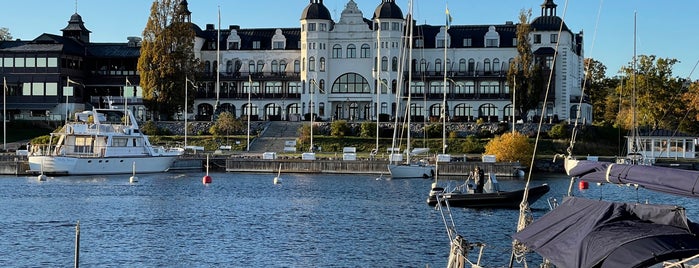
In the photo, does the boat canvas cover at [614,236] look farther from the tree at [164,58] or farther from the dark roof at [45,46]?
the dark roof at [45,46]

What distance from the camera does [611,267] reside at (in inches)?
679

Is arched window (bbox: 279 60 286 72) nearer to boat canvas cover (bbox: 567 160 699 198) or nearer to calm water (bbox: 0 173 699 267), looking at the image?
calm water (bbox: 0 173 699 267)

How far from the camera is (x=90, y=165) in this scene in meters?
80.0

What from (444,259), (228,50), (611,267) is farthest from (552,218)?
(228,50)

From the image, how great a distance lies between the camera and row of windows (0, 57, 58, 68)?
11950 cm

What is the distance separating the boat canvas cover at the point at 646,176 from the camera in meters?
17.6

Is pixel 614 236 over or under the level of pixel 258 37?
under

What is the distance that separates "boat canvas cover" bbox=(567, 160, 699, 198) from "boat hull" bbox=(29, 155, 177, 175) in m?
62.9

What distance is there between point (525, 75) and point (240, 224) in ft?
217

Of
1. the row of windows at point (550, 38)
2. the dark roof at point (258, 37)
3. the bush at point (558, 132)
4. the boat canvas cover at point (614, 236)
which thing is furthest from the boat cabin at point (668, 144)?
the boat canvas cover at point (614, 236)

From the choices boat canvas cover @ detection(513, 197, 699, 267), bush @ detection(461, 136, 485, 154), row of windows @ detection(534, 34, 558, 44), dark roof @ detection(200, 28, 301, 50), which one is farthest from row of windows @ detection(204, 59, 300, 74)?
boat canvas cover @ detection(513, 197, 699, 267)

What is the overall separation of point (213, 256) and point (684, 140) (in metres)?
67.0

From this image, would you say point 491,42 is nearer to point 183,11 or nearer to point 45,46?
point 183,11

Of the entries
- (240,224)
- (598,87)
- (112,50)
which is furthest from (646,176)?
(598,87)
